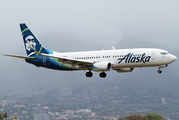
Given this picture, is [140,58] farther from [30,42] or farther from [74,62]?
[30,42]

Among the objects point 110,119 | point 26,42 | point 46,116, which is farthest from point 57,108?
point 26,42

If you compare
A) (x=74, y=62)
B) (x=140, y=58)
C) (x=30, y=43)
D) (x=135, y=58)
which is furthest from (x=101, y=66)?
(x=30, y=43)

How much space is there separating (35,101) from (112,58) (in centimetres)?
14116

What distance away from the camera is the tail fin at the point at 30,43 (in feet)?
194

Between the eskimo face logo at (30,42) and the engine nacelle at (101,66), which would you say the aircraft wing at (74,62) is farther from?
the eskimo face logo at (30,42)

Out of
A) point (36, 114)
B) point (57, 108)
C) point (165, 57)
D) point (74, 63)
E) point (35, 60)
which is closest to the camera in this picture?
point (165, 57)

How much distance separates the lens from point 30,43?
60.4 metres

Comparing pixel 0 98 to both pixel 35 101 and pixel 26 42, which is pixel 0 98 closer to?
pixel 35 101

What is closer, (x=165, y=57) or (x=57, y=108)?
(x=165, y=57)

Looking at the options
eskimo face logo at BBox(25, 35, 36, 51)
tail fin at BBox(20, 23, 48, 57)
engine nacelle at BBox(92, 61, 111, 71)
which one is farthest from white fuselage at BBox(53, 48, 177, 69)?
eskimo face logo at BBox(25, 35, 36, 51)

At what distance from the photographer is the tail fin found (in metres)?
59.2

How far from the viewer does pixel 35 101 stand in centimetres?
18425

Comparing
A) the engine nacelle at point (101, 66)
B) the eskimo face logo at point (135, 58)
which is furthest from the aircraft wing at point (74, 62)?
the eskimo face logo at point (135, 58)

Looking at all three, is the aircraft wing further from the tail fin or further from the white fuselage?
the tail fin
